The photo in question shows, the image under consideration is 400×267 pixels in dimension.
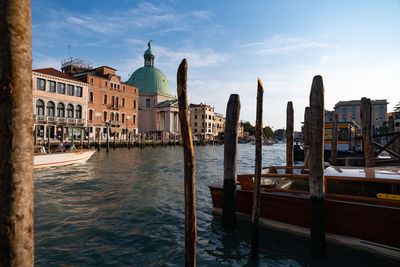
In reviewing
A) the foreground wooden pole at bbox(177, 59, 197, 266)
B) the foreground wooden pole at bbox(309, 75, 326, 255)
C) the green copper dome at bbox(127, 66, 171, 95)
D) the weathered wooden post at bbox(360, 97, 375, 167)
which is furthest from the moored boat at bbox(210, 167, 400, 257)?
the green copper dome at bbox(127, 66, 171, 95)

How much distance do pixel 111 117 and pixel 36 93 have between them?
14.1 m

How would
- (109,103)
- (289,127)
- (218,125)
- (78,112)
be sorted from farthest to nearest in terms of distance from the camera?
(218,125)
(109,103)
(78,112)
(289,127)

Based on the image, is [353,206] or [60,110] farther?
[60,110]

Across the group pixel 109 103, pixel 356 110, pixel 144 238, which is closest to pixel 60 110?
pixel 109 103

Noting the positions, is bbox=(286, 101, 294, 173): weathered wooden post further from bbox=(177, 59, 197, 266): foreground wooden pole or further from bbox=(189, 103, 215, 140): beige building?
bbox=(189, 103, 215, 140): beige building

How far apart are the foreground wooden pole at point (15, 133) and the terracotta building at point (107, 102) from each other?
36.8m

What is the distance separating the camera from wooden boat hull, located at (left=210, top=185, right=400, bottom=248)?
4027mm

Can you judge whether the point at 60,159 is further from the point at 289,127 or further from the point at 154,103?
the point at 154,103

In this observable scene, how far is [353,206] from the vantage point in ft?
14.2

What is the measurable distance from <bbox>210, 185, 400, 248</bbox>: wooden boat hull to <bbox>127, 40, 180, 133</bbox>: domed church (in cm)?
5482

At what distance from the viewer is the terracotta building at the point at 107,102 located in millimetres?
38125

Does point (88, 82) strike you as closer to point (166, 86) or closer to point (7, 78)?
point (166, 86)

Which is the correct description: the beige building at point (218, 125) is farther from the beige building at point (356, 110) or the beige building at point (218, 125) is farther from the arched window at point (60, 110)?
the arched window at point (60, 110)

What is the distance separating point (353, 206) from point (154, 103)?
196 feet
